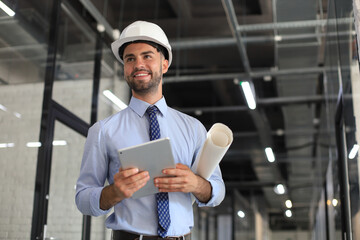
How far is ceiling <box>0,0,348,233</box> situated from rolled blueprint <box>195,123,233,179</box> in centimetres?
281

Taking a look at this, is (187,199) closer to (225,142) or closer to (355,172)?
(225,142)

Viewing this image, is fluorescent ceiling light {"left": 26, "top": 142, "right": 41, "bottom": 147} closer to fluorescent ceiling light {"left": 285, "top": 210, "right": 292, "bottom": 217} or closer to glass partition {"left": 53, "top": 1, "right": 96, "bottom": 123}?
glass partition {"left": 53, "top": 1, "right": 96, "bottom": 123}

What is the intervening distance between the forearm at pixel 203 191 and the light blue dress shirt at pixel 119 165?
0.07 ft

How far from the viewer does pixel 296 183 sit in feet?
54.7

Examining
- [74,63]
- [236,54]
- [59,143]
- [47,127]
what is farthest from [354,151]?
[236,54]

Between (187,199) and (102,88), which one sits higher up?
(102,88)

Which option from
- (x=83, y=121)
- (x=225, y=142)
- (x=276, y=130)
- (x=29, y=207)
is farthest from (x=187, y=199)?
(x=276, y=130)

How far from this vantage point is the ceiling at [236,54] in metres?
5.62

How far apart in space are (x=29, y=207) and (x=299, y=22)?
417cm

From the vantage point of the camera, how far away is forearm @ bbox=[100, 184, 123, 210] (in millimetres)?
1463

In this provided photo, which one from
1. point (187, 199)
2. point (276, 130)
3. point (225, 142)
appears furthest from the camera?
point (276, 130)

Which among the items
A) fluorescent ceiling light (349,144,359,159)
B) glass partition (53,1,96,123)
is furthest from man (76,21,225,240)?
glass partition (53,1,96,123)

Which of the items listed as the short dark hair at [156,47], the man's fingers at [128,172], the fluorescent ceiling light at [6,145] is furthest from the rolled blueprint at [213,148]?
the fluorescent ceiling light at [6,145]

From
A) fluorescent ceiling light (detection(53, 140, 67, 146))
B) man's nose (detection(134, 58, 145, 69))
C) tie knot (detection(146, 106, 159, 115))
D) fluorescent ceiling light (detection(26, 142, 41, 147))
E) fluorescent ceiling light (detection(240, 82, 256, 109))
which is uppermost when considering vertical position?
fluorescent ceiling light (detection(240, 82, 256, 109))
